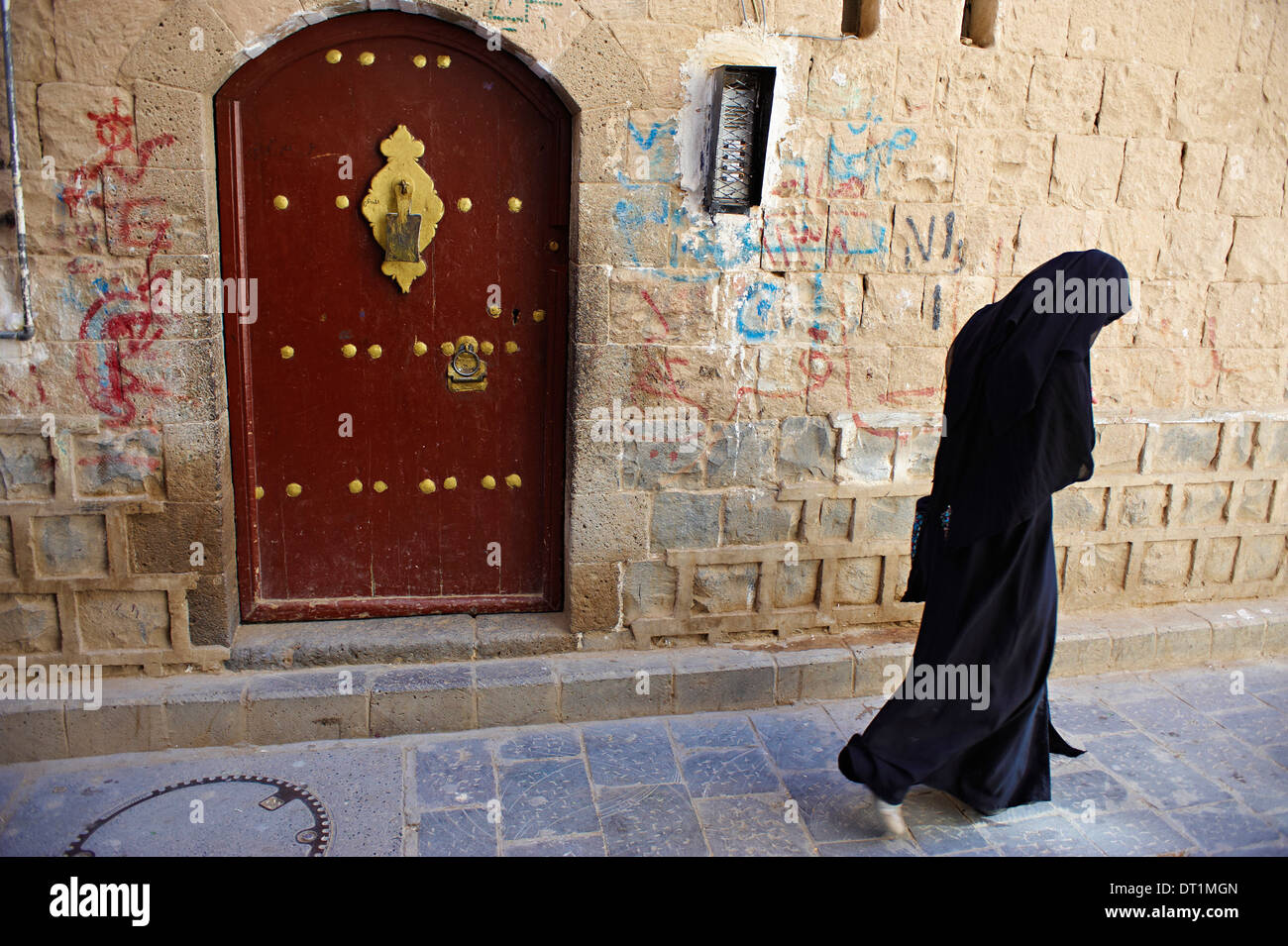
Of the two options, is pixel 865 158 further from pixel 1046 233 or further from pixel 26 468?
pixel 26 468

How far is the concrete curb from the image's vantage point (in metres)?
3.73

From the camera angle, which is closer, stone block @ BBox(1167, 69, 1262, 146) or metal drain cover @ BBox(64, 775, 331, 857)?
metal drain cover @ BBox(64, 775, 331, 857)

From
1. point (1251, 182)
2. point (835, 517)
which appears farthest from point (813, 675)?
point (1251, 182)

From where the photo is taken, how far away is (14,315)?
356 cm

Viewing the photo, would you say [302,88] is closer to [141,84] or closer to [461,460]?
[141,84]

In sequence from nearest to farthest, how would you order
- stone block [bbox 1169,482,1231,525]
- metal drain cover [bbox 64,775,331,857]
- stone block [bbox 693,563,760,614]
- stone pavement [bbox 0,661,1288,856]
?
1. metal drain cover [bbox 64,775,331,857]
2. stone pavement [bbox 0,661,1288,856]
3. stone block [bbox 693,563,760,614]
4. stone block [bbox 1169,482,1231,525]

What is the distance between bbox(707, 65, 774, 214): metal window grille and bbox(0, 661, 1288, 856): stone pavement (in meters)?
2.23

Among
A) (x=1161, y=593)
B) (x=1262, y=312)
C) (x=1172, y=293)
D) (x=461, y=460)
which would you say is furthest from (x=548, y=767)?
(x=1262, y=312)

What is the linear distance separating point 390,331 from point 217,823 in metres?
1.98

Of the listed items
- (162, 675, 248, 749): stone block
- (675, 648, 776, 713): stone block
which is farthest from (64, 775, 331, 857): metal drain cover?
(675, 648, 776, 713): stone block

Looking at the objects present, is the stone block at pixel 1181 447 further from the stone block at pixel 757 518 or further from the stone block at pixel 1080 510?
the stone block at pixel 757 518

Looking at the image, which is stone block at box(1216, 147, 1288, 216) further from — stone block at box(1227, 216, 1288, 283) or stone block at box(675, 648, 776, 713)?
stone block at box(675, 648, 776, 713)

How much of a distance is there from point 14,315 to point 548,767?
103 inches

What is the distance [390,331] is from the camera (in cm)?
401
